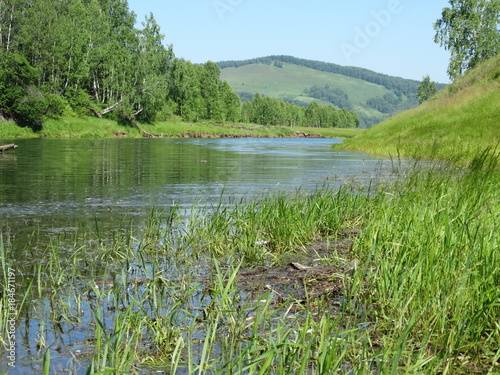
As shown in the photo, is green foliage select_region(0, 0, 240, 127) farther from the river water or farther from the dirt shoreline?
the dirt shoreline

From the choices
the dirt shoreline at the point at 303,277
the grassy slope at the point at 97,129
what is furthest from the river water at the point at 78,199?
the grassy slope at the point at 97,129

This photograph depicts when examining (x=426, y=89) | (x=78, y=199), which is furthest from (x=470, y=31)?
(x=78, y=199)

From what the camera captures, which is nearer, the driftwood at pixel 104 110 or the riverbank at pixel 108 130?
the riverbank at pixel 108 130

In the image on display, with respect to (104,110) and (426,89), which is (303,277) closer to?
(104,110)

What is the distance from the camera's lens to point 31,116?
177 ft

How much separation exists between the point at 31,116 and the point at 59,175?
38.0 meters

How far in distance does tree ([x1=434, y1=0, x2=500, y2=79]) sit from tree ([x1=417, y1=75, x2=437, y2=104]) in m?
22.7

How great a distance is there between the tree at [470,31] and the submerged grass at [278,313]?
68577 mm

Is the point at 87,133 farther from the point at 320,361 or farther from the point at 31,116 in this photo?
the point at 320,361

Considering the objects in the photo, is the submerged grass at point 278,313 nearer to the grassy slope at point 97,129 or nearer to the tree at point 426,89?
the grassy slope at point 97,129

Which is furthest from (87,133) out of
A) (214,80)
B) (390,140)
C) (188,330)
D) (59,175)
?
(214,80)

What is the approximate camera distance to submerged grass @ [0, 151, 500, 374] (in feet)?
13.3

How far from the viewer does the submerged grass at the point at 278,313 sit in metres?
4.05

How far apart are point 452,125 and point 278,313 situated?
88.8 feet
